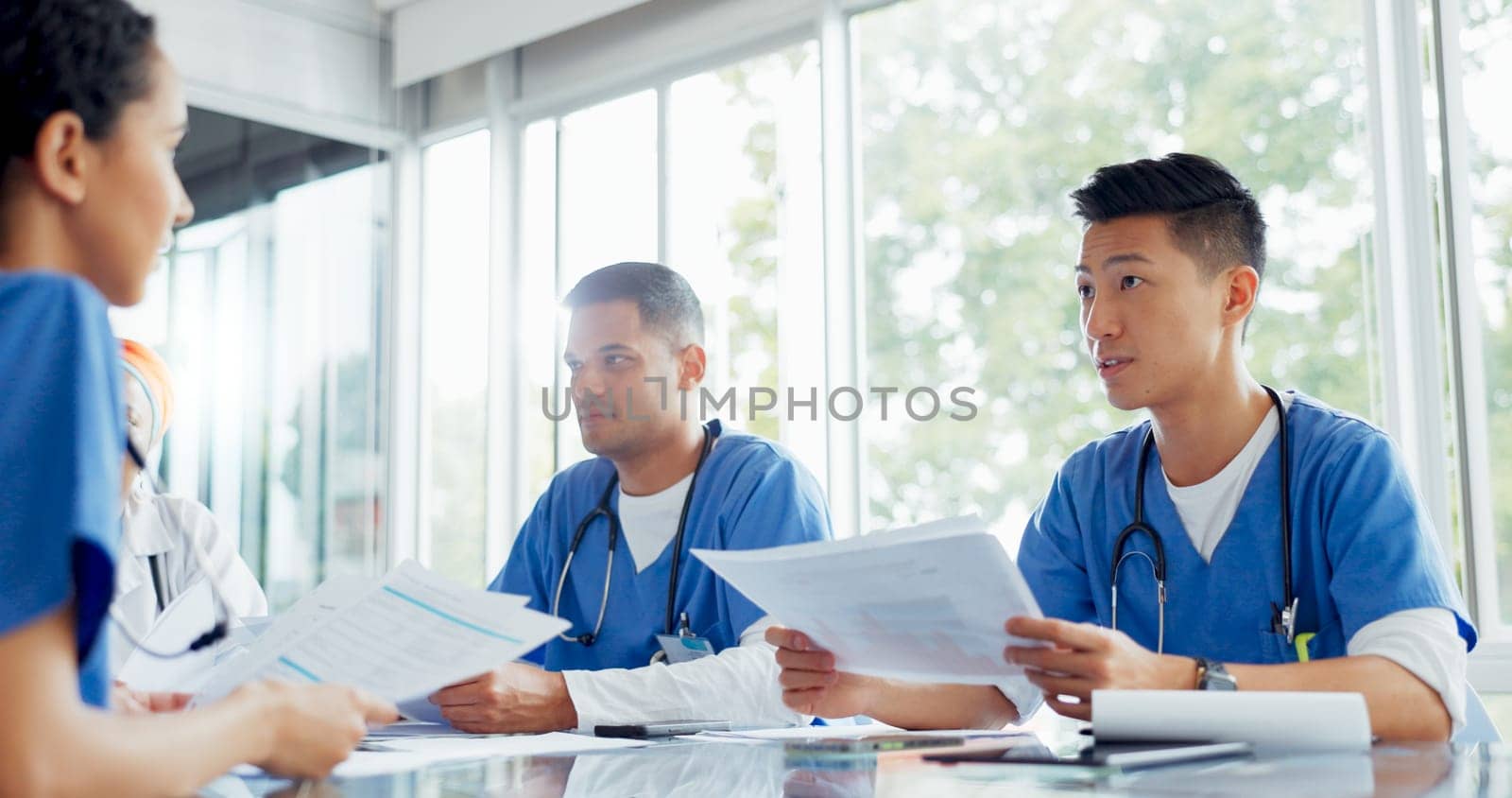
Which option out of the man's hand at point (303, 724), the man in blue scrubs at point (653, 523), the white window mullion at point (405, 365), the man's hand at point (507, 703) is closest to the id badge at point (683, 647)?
the man in blue scrubs at point (653, 523)

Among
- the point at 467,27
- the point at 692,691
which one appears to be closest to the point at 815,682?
the point at 692,691

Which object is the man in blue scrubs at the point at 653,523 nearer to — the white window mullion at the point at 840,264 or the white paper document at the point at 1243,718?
the white paper document at the point at 1243,718

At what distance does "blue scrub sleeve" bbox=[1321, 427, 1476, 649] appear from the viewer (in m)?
1.51

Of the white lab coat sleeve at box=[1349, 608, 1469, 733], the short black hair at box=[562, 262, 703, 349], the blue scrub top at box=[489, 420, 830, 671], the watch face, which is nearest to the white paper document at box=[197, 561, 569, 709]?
the watch face

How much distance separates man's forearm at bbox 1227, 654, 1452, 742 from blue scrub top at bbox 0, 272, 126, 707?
1100 mm

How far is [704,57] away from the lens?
3873 mm

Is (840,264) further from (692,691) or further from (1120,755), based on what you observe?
(1120,755)

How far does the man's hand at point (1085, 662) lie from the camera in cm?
129

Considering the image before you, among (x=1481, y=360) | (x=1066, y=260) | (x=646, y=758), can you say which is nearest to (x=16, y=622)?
(x=646, y=758)

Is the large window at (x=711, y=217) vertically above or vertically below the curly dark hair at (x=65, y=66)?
above

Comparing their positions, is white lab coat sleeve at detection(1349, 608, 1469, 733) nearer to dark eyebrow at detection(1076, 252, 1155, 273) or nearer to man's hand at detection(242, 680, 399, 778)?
dark eyebrow at detection(1076, 252, 1155, 273)

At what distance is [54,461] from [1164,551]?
1.40 metres

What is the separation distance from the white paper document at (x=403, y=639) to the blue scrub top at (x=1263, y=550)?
2.98 ft

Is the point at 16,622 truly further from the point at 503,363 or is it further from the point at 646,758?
the point at 503,363
